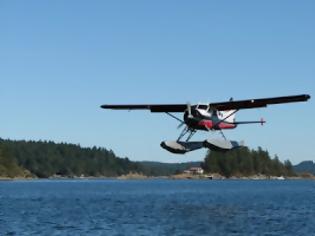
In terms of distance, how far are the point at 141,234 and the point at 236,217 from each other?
10431 mm

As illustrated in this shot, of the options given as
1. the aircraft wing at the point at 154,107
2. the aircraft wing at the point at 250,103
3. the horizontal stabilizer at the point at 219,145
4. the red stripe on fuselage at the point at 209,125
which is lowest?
the horizontal stabilizer at the point at 219,145

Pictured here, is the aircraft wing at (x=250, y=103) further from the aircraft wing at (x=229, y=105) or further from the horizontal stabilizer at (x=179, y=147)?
the horizontal stabilizer at (x=179, y=147)

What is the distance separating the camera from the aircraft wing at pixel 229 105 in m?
44.8

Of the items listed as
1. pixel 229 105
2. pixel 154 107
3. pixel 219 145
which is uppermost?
pixel 154 107

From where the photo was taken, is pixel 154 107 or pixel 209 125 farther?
pixel 154 107

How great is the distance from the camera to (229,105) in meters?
48.5

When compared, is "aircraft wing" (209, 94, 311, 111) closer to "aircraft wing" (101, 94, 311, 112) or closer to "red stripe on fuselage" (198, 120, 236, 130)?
"aircraft wing" (101, 94, 311, 112)

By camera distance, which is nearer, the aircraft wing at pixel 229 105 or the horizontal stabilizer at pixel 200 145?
the horizontal stabilizer at pixel 200 145

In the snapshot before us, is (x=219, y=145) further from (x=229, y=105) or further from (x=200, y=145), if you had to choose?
(x=229, y=105)

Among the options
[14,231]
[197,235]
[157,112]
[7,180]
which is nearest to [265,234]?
[197,235]

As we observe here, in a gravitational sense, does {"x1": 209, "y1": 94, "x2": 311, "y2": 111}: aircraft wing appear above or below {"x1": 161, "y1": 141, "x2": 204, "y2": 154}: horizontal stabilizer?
above

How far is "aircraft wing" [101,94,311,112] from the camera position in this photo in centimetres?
4478

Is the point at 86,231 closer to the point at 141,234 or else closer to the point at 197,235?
the point at 141,234

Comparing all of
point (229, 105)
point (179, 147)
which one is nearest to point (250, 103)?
point (229, 105)
